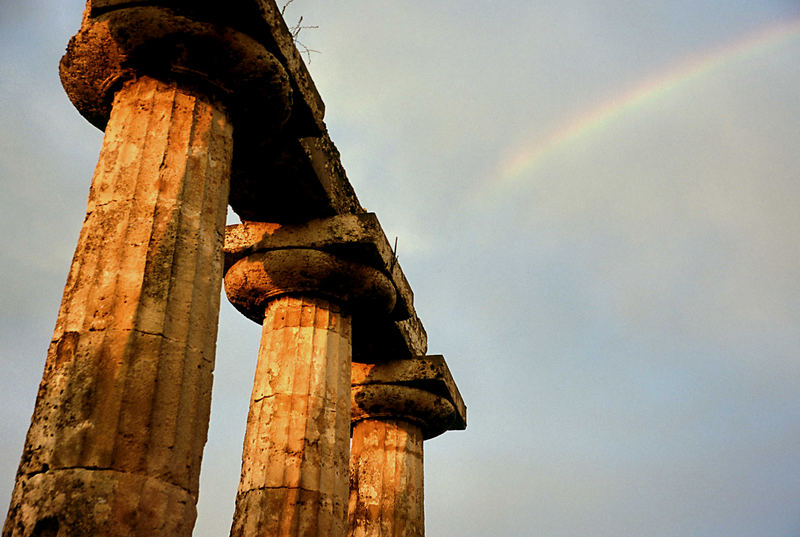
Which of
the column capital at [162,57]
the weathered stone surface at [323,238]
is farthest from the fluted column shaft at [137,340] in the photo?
the weathered stone surface at [323,238]

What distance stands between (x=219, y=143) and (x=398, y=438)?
323 inches

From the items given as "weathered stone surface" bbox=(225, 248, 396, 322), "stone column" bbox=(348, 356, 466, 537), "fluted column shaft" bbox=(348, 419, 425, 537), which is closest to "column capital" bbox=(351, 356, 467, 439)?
"stone column" bbox=(348, 356, 466, 537)

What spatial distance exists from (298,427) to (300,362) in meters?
0.89

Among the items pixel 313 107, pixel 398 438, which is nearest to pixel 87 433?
pixel 313 107

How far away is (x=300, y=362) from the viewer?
1068 cm

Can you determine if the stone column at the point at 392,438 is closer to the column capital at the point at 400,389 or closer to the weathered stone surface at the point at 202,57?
the column capital at the point at 400,389

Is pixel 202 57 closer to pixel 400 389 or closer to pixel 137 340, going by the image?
pixel 137 340

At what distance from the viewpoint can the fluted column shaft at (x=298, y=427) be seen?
9.77m

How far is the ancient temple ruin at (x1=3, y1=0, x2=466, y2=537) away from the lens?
19.0 feet

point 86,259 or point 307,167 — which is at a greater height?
point 307,167

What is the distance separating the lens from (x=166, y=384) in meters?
6.19

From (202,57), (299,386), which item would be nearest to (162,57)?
(202,57)

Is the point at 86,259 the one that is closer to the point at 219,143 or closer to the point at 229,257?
the point at 219,143

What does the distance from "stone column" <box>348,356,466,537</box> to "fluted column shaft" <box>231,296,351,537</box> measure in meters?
3.05
